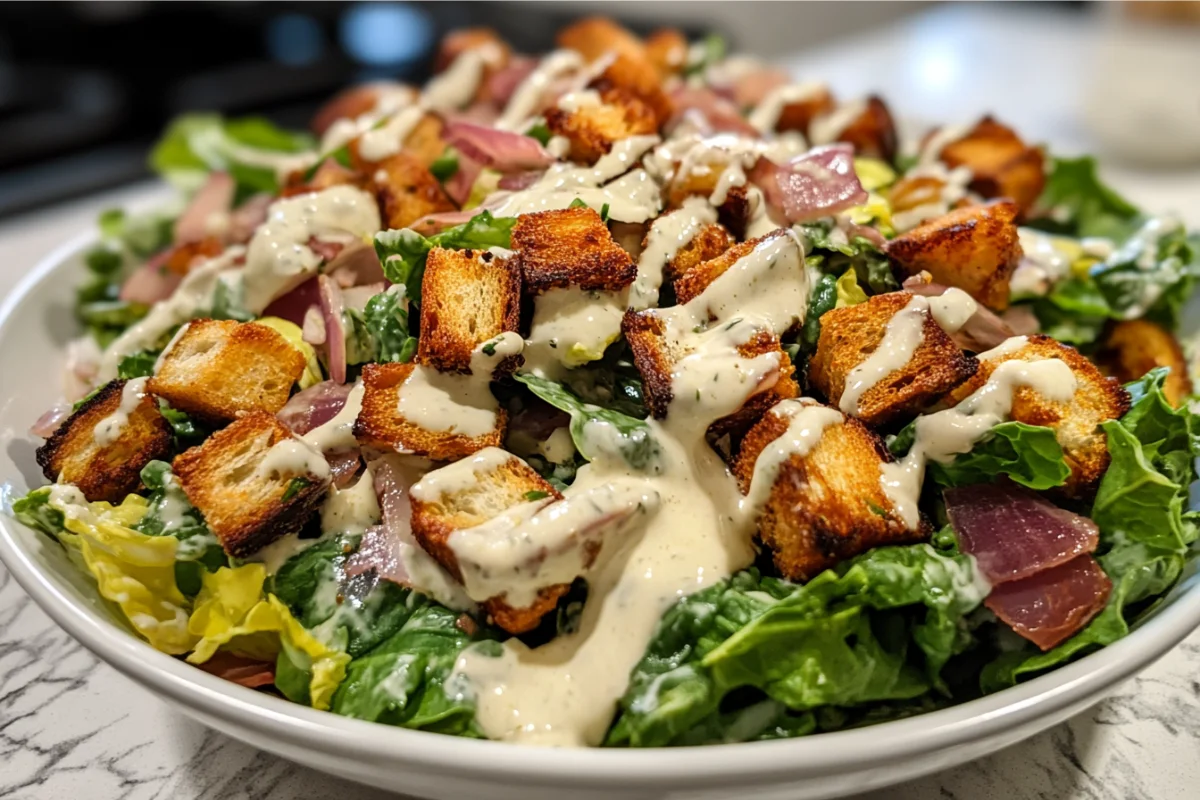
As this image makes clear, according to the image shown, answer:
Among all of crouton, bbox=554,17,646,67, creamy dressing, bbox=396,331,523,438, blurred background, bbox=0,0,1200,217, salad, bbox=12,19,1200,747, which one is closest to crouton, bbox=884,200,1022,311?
salad, bbox=12,19,1200,747

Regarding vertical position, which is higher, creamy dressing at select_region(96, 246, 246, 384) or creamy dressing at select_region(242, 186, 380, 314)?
creamy dressing at select_region(242, 186, 380, 314)

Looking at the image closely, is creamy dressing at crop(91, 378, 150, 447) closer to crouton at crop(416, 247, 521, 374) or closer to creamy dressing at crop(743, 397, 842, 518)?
crouton at crop(416, 247, 521, 374)

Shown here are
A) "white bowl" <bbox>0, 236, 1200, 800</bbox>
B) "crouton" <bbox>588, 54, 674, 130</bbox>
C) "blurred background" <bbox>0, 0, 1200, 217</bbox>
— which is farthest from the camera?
"blurred background" <bbox>0, 0, 1200, 217</bbox>

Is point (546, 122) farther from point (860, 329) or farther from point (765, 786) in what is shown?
point (765, 786)

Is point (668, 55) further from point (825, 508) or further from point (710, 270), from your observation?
point (825, 508)

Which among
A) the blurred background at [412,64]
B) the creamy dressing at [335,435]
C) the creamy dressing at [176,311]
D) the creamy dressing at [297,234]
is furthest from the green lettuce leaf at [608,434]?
the blurred background at [412,64]

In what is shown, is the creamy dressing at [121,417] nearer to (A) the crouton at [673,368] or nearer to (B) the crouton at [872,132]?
(A) the crouton at [673,368]

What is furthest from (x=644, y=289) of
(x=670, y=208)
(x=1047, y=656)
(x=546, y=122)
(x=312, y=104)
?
(x=312, y=104)

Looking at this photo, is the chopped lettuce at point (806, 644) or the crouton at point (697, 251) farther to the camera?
the crouton at point (697, 251)
